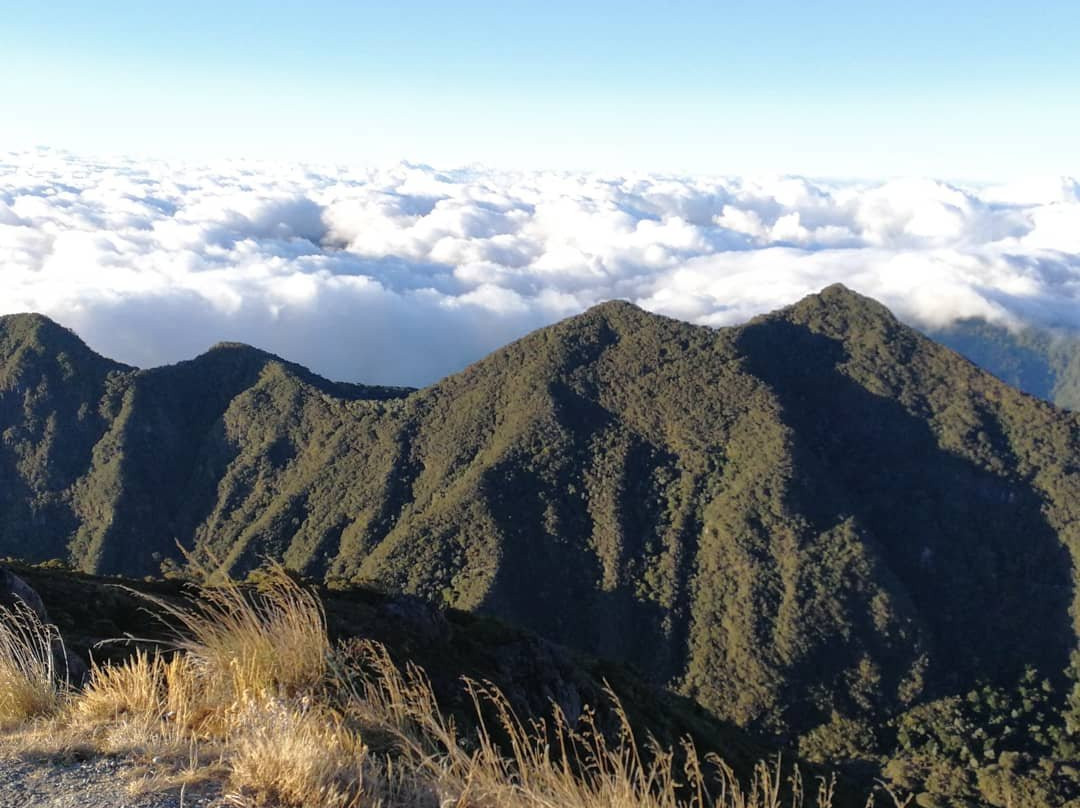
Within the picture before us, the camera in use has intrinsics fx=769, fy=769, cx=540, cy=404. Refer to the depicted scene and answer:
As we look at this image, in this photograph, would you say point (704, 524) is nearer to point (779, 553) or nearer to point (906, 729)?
point (779, 553)

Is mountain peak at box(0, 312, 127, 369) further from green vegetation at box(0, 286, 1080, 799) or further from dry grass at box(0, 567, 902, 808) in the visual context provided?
dry grass at box(0, 567, 902, 808)

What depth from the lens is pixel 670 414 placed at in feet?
279

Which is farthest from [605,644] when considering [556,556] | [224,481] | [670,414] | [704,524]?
[224,481]

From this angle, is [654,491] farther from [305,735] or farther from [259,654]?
[305,735]

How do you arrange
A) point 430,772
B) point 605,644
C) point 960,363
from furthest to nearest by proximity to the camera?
point 960,363
point 605,644
point 430,772

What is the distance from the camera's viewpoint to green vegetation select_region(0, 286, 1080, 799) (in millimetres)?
64812

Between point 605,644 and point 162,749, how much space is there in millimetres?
65288

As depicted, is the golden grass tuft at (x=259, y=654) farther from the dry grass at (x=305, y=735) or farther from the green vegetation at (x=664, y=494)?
the green vegetation at (x=664, y=494)

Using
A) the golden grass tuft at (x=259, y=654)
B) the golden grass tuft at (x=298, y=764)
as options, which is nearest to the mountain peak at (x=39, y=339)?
the golden grass tuft at (x=259, y=654)

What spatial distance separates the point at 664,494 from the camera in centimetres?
7938

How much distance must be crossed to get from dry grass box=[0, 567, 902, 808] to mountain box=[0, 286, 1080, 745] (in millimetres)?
59455

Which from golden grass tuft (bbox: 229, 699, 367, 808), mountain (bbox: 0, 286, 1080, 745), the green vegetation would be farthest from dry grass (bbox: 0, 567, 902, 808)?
mountain (bbox: 0, 286, 1080, 745)

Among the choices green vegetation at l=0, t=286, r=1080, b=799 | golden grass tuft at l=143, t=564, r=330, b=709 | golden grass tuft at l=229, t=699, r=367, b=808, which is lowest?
green vegetation at l=0, t=286, r=1080, b=799

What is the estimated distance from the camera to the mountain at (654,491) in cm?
6594
